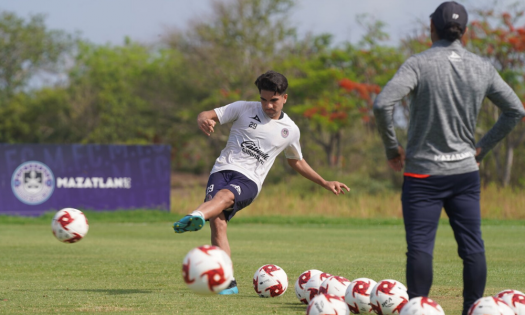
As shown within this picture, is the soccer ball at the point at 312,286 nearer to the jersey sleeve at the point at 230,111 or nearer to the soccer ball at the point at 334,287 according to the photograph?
the soccer ball at the point at 334,287

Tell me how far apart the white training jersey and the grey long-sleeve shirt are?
264 cm

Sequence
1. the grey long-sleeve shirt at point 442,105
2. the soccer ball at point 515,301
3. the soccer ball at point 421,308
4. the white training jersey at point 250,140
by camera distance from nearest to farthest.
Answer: the soccer ball at point 421,308 < the grey long-sleeve shirt at point 442,105 < the soccer ball at point 515,301 < the white training jersey at point 250,140

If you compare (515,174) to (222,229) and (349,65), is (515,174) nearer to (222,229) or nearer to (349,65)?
(349,65)

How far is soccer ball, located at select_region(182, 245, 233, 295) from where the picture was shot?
5582mm

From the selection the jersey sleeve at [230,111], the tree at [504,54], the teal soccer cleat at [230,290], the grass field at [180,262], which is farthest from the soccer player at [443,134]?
the tree at [504,54]

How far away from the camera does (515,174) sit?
33281mm

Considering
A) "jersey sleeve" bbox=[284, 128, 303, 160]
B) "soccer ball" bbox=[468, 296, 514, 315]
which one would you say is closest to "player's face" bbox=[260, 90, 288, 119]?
"jersey sleeve" bbox=[284, 128, 303, 160]

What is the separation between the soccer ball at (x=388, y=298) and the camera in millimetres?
6141

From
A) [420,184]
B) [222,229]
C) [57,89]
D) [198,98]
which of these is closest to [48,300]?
[222,229]

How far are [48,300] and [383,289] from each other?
3091 millimetres

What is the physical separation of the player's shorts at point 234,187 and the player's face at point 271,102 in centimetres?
72

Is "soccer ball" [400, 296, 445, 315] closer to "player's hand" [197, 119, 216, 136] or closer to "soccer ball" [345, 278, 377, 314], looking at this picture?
"soccer ball" [345, 278, 377, 314]

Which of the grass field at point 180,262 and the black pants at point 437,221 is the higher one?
the black pants at point 437,221

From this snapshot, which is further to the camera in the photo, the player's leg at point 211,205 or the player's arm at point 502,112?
the player's leg at point 211,205
